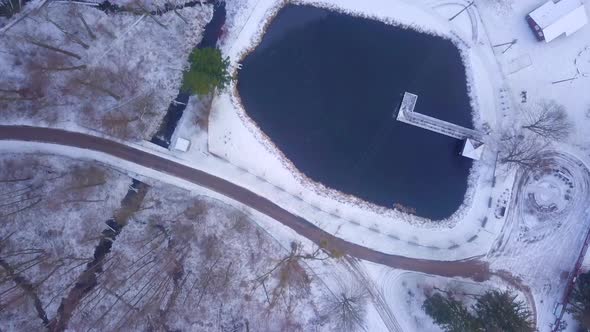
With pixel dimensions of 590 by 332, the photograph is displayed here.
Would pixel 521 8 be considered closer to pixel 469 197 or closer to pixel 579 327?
pixel 469 197

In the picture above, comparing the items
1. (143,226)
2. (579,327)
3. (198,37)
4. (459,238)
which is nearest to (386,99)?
(459,238)

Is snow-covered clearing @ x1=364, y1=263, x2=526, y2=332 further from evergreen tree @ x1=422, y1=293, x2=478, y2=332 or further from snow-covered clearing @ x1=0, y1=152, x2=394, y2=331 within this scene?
snow-covered clearing @ x1=0, y1=152, x2=394, y2=331

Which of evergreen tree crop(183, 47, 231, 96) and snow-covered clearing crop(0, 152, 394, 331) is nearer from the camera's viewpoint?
evergreen tree crop(183, 47, 231, 96)

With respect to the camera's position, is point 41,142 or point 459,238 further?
point 459,238

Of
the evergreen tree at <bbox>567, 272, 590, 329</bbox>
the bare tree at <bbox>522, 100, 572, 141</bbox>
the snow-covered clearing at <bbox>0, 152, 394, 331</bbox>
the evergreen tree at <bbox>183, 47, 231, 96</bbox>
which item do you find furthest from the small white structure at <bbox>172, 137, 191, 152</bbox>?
the evergreen tree at <bbox>567, 272, 590, 329</bbox>

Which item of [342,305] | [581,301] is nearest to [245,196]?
[342,305]

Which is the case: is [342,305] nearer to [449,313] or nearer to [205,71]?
[449,313]
